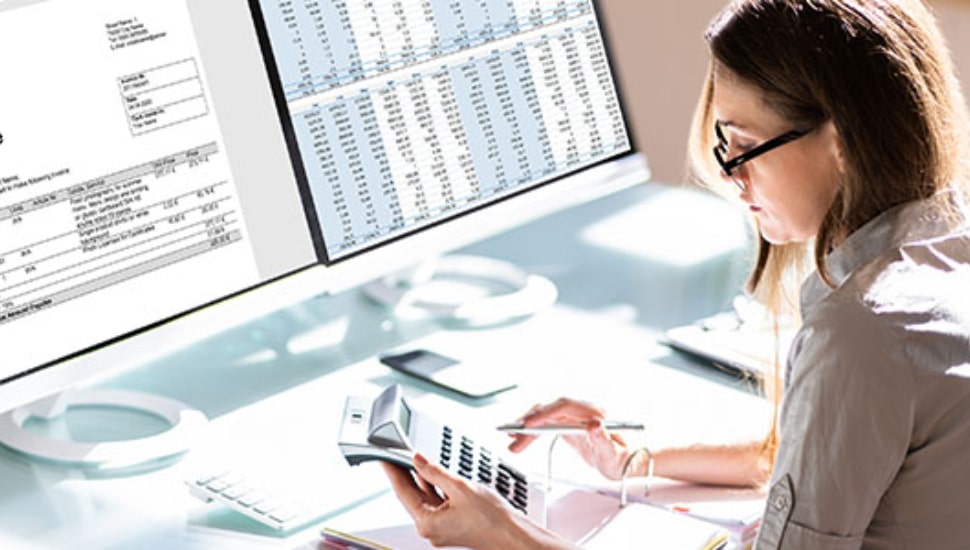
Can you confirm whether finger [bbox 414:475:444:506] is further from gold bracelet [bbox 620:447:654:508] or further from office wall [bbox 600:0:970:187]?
office wall [bbox 600:0:970:187]

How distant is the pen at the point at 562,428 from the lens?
1.59m

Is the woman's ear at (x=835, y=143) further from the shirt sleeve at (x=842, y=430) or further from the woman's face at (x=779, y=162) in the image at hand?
the shirt sleeve at (x=842, y=430)

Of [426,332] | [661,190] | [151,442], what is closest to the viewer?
[151,442]

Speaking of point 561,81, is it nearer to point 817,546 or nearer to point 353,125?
point 353,125

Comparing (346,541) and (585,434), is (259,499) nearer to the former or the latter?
(346,541)

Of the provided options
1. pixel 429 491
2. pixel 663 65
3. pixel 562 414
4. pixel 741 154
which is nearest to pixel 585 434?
pixel 562 414

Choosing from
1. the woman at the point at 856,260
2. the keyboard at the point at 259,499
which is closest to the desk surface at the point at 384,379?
the keyboard at the point at 259,499

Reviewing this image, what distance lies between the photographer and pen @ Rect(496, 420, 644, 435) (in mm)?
1587

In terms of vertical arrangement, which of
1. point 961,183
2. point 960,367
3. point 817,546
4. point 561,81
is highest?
point 561,81

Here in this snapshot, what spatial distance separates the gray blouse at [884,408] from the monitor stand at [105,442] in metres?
0.68

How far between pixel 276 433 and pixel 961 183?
30.1 inches

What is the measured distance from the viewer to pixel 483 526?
4.47ft

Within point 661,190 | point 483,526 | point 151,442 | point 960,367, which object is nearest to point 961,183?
point 960,367

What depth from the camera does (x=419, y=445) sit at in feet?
4.80
